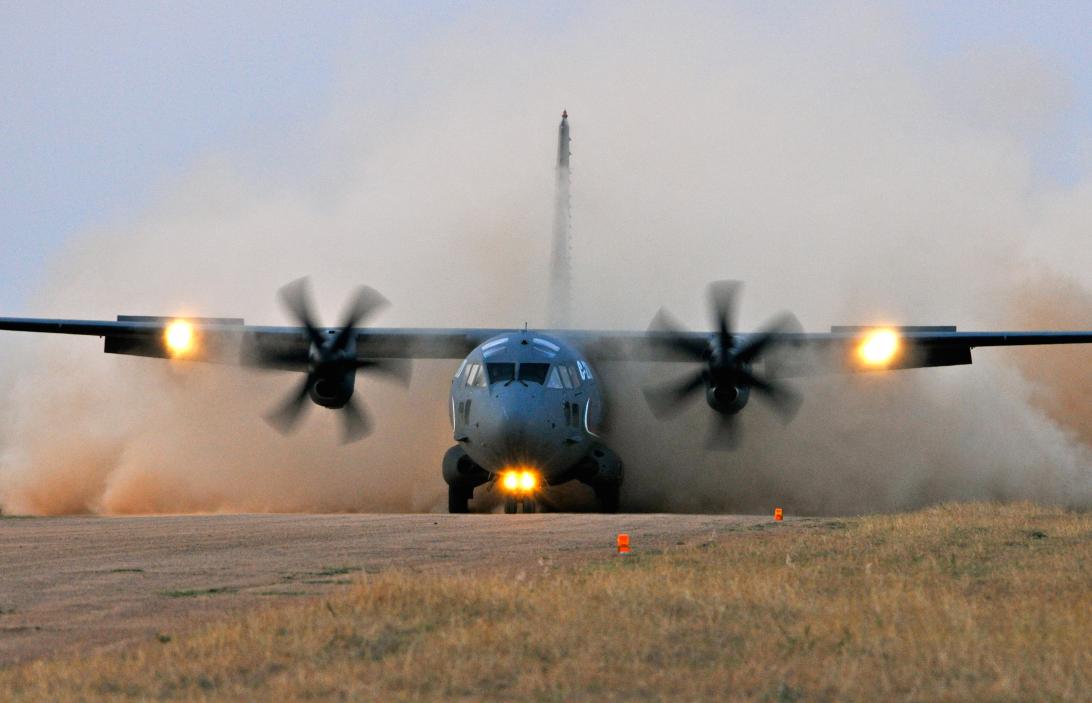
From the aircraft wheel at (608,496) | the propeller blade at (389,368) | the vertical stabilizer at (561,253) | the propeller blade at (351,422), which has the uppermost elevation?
the vertical stabilizer at (561,253)

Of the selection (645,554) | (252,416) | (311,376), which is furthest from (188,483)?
(645,554)

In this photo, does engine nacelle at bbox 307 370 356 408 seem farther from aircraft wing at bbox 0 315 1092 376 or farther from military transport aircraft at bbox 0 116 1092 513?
aircraft wing at bbox 0 315 1092 376

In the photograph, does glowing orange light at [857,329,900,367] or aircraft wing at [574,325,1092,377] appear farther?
glowing orange light at [857,329,900,367]

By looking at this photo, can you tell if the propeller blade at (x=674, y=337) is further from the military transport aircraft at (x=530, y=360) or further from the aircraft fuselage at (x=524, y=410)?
the aircraft fuselage at (x=524, y=410)

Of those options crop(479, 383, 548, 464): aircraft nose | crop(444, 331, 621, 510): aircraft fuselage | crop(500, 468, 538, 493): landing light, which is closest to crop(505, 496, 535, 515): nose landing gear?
crop(500, 468, 538, 493): landing light

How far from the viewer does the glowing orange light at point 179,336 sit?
36.4 meters

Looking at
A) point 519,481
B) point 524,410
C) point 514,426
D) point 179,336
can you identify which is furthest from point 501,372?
point 179,336

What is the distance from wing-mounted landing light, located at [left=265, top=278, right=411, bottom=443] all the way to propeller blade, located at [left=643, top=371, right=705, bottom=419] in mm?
6324

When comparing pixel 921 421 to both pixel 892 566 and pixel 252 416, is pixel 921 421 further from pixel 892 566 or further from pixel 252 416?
pixel 892 566

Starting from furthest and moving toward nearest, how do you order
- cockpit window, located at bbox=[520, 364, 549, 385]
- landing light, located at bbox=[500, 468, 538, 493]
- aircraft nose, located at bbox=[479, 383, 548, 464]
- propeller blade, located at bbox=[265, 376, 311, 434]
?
propeller blade, located at bbox=[265, 376, 311, 434]
landing light, located at bbox=[500, 468, 538, 493]
cockpit window, located at bbox=[520, 364, 549, 385]
aircraft nose, located at bbox=[479, 383, 548, 464]

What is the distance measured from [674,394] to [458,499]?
6.17 metres

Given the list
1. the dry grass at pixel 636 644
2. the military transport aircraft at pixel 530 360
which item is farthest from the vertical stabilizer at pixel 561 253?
the dry grass at pixel 636 644

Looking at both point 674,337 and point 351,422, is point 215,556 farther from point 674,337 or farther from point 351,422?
point 674,337

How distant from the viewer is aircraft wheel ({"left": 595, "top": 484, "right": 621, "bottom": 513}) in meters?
35.9
